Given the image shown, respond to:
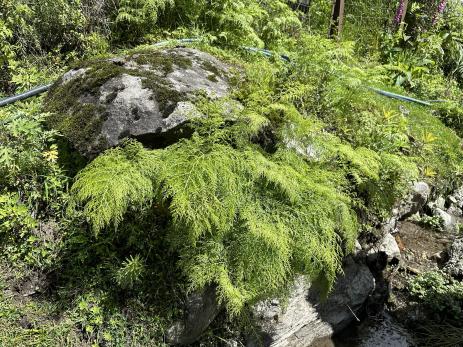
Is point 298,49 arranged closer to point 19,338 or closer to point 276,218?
point 276,218

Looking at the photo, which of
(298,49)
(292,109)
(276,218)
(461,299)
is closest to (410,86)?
(298,49)

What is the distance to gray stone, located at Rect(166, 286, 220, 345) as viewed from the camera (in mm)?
3768

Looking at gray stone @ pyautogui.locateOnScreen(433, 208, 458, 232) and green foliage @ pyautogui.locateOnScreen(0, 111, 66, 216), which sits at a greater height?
green foliage @ pyautogui.locateOnScreen(0, 111, 66, 216)

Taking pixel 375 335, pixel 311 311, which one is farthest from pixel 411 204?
pixel 311 311

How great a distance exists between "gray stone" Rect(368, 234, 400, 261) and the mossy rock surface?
277 cm

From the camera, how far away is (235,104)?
4.20m

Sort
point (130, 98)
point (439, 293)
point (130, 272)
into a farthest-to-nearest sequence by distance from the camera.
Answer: point (439, 293)
point (130, 98)
point (130, 272)

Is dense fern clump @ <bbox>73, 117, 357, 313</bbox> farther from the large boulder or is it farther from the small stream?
the large boulder

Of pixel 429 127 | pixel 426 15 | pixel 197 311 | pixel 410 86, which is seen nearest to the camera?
pixel 197 311

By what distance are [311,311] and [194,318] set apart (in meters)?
1.51

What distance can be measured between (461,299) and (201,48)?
4699 mm

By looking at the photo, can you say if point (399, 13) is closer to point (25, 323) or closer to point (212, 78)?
point (212, 78)

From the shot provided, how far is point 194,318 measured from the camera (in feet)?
12.5

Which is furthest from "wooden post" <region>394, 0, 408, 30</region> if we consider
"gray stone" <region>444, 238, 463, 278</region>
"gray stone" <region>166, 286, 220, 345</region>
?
"gray stone" <region>166, 286, 220, 345</region>
